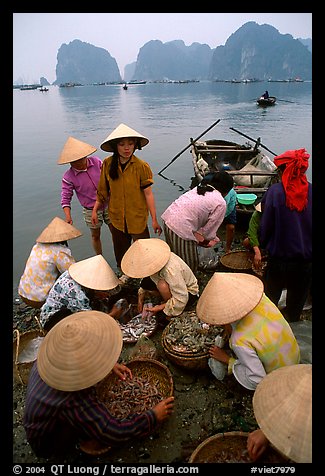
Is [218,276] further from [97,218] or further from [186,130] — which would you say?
[186,130]

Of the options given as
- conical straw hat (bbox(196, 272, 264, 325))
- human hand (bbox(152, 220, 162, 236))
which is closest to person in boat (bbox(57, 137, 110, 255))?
→ human hand (bbox(152, 220, 162, 236))

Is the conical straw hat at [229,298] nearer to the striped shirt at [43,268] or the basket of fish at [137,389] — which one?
the basket of fish at [137,389]

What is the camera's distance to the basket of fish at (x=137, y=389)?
279 cm

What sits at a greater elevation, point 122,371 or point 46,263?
point 46,263

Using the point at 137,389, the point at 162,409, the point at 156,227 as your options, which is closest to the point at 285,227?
the point at 156,227

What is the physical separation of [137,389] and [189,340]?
687 mm

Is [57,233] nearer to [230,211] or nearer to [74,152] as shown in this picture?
[74,152]

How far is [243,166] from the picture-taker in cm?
973

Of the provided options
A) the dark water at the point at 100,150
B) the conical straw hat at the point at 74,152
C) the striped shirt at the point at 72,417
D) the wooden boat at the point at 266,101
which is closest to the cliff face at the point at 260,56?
the wooden boat at the point at 266,101

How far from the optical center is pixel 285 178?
282cm

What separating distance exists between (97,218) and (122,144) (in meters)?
1.27

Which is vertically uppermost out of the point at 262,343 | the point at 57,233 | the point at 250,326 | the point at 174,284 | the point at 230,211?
the point at 230,211

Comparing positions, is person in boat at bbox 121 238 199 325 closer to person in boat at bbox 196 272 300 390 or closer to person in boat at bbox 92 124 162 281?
person in boat at bbox 196 272 300 390
